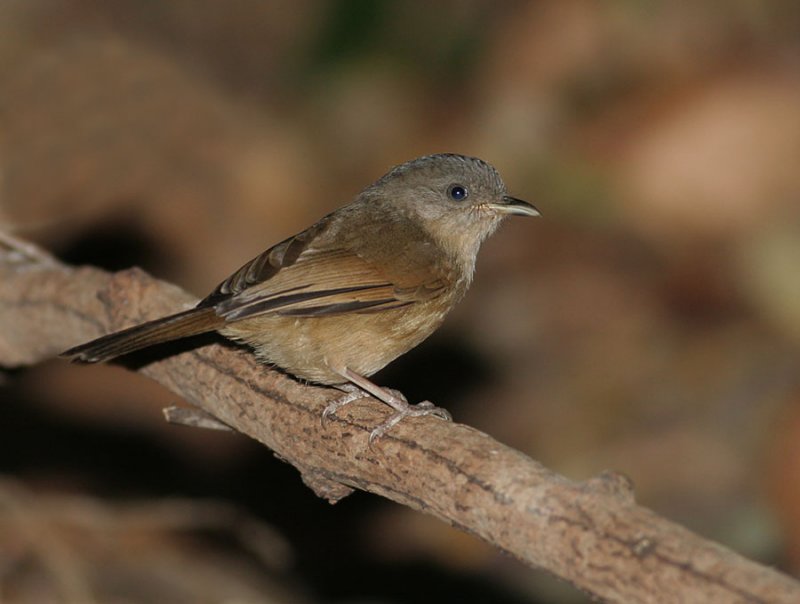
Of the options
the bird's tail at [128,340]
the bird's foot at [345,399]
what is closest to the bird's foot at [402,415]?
the bird's foot at [345,399]

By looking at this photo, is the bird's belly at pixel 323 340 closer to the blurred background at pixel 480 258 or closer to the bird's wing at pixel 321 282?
the bird's wing at pixel 321 282

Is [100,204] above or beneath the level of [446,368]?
above

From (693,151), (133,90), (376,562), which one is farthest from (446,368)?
(133,90)

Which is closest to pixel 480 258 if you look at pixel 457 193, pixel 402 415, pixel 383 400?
pixel 457 193

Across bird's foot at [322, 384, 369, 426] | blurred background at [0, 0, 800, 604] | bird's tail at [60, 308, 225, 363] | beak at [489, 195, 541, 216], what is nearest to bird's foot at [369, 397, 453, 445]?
bird's foot at [322, 384, 369, 426]

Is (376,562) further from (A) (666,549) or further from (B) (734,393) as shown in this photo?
(A) (666,549)

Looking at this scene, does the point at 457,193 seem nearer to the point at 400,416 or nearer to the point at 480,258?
the point at 400,416

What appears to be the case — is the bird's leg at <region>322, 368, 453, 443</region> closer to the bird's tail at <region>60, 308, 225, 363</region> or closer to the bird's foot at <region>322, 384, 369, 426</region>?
the bird's foot at <region>322, 384, 369, 426</region>

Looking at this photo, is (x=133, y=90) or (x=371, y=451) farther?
(x=133, y=90)
